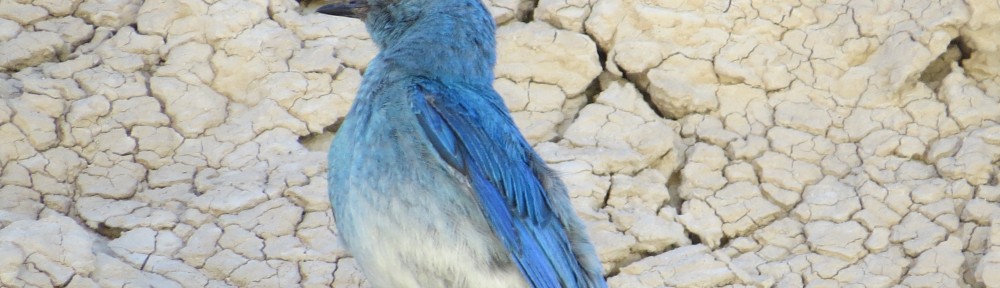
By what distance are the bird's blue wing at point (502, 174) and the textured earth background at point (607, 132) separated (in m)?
0.78

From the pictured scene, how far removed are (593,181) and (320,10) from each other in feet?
3.88

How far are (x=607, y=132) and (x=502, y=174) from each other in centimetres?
125

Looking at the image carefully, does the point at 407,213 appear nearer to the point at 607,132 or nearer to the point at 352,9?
the point at 352,9

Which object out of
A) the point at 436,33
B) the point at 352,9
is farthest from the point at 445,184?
the point at 352,9

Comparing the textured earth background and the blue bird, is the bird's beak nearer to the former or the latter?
the blue bird

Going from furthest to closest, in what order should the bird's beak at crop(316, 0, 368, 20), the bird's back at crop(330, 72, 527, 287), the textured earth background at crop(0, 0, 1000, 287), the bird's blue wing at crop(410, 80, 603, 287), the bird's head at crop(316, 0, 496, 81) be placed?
the textured earth background at crop(0, 0, 1000, 287)
the bird's beak at crop(316, 0, 368, 20)
the bird's head at crop(316, 0, 496, 81)
the bird's blue wing at crop(410, 80, 603, 287)
the bird's back at crop(330, 72, 527, 287)

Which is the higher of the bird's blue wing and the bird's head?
the bird's head

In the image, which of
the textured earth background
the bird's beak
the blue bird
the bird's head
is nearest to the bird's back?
the blue bird

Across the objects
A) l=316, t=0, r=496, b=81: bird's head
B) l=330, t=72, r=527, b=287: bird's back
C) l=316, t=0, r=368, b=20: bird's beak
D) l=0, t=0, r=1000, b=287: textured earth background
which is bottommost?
l=0, t=0, r=1000, b=287: textured earth background

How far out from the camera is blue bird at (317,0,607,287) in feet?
14.3

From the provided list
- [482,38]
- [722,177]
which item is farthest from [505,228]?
[722,177]

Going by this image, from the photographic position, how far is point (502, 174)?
4551 millimetres

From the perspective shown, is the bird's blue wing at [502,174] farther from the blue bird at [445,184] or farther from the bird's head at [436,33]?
the bird's head at [436,33]

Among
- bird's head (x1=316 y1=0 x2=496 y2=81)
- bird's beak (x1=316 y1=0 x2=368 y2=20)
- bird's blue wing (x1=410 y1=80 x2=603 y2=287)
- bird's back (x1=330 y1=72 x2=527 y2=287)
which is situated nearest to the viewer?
bird's back (x1=330 y1=72 x2=527 y2=287)
